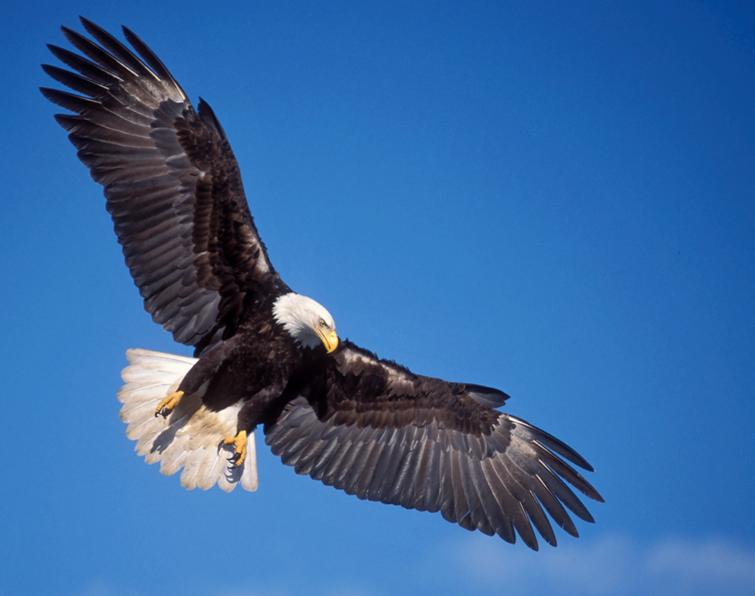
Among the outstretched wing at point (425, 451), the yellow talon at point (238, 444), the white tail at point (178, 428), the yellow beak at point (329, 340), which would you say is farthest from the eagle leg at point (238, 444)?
the yellow beak at point (329, 340)

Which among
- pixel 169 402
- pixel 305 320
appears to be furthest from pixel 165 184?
pixel 169 402

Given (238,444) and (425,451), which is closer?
(238,444)

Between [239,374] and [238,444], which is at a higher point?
[239,374]

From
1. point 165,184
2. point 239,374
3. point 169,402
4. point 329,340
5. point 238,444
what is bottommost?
point 169,402

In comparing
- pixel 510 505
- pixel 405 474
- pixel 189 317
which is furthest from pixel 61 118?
pixel 510 505

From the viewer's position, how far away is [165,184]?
294 inches

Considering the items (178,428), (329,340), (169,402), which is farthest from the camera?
(178,428)

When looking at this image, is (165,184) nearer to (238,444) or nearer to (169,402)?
(169,402)

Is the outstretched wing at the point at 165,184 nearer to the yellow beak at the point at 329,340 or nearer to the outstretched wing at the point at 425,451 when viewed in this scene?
the yellow beak at the point at 329,340

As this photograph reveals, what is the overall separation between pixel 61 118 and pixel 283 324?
6.40 ft

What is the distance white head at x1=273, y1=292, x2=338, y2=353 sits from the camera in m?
7.38

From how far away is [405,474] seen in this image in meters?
8.35

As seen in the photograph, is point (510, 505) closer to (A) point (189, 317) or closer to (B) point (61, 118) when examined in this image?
(A) point (189, 317)

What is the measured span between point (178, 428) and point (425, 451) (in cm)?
181
